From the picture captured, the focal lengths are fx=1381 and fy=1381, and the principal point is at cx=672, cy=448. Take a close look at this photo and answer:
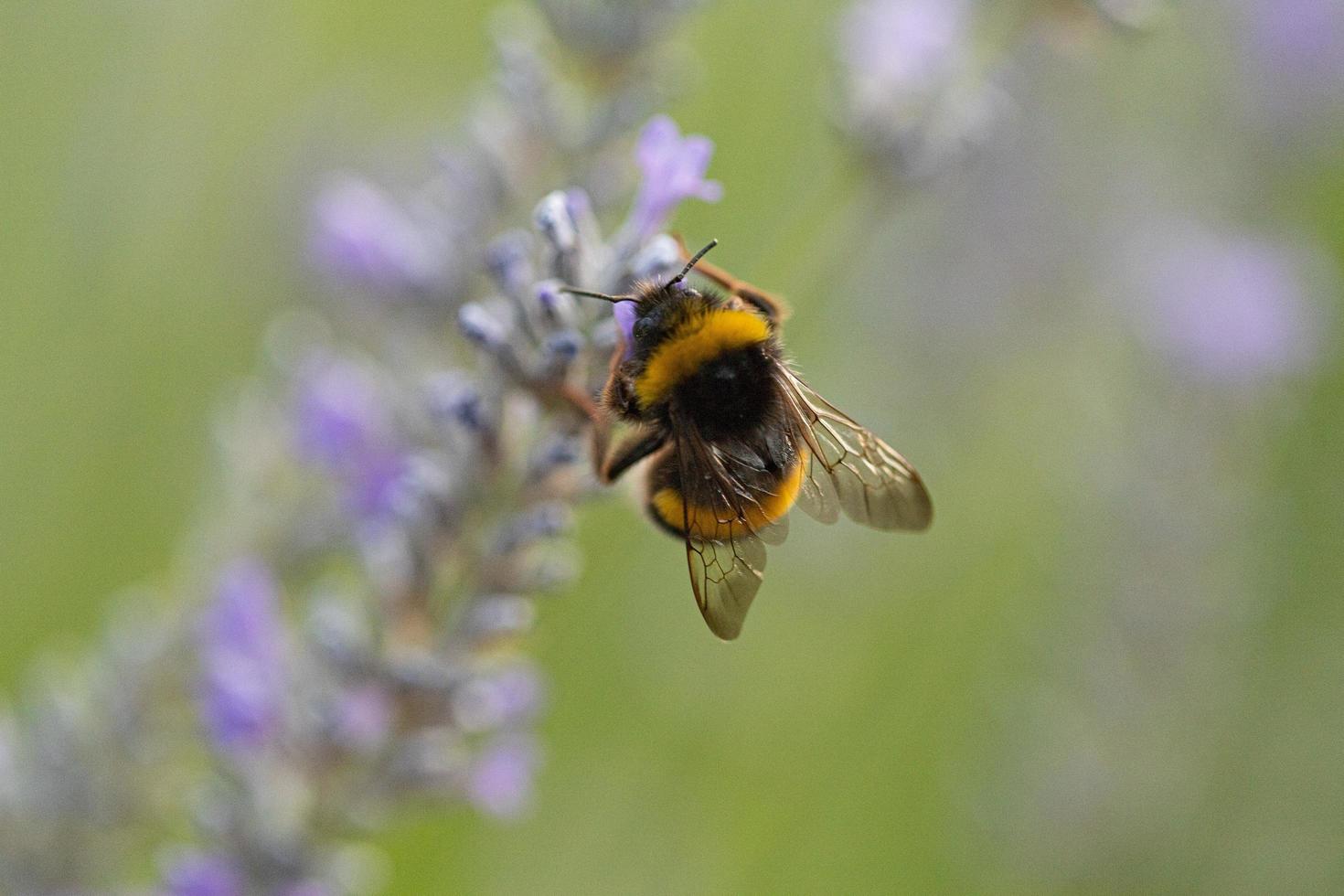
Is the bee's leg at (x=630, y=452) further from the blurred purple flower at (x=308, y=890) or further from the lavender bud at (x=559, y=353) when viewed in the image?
the blurred purple flower at (x=308, y=890)

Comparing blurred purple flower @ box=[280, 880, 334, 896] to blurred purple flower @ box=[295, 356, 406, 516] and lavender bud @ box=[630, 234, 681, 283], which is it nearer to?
blurred purple flower @ box=[295, 356, 406, 516]

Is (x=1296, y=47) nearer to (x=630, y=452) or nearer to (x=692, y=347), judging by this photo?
(x=692, y=347)

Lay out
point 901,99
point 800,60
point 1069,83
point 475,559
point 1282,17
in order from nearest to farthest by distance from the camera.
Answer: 1. point 475,559
2. point 901,99
3. point 1282,17
4. point 1069,83
5. point 800,60

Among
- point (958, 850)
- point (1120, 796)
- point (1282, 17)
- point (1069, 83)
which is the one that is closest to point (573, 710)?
point (958, 850)

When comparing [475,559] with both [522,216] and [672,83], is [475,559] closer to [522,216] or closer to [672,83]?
[522,216]

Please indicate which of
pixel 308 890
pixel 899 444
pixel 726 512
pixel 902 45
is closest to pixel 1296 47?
pixel 899 444
